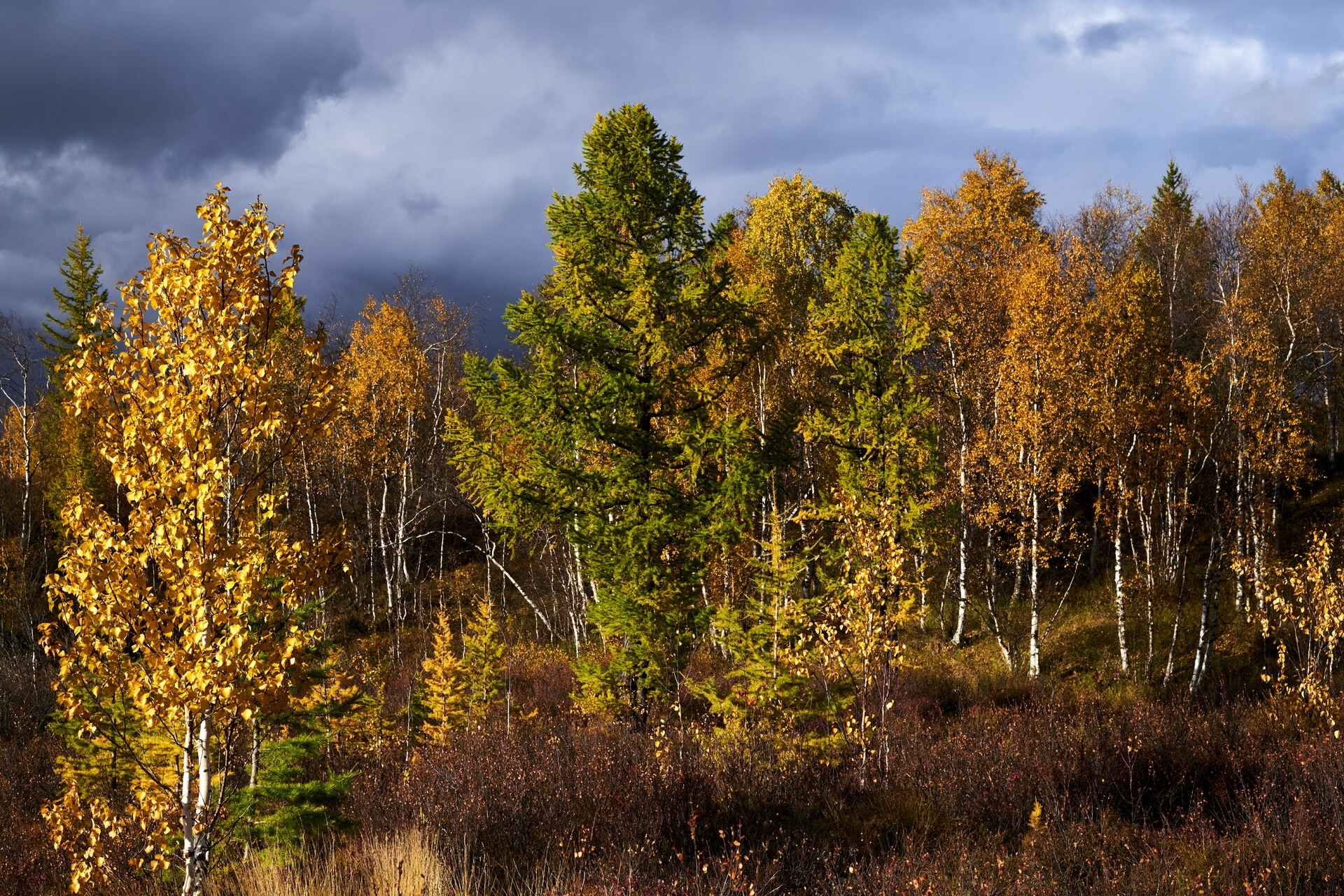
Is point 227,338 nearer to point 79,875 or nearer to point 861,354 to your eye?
point 79,875

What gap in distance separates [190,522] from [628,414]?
7.33 m

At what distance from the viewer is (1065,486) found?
1706 cm

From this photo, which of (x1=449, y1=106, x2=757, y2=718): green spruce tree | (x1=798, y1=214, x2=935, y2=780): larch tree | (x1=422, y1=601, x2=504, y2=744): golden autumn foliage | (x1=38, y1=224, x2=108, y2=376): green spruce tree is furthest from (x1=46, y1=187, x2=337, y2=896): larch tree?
(x1=38, y1=224, x2=108, y2=376): green spruce tree

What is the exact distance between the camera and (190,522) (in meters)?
5.58

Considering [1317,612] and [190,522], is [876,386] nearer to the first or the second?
[1317,612]

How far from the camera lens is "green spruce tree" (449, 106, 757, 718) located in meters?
11.7

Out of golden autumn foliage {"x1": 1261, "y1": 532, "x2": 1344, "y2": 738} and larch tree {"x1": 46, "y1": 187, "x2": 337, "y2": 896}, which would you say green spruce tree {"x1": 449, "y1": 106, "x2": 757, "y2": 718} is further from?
golden autumn foliage {"x1": 1261, "y1": 532, "x2": 1344, "y2": 738}

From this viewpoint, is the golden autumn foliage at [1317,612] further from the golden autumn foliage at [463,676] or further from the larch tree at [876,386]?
the golden autumn foliage at [463,676]

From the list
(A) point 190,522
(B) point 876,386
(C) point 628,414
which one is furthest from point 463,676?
(A) point 190,522

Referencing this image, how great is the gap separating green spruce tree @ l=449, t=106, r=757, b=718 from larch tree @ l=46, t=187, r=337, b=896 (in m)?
5.79

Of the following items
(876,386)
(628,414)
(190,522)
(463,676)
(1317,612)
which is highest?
(876,386)

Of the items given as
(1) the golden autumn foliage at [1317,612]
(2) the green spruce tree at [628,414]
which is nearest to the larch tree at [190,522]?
(2) the green spruce tree at [628,414]

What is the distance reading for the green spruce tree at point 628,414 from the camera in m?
11.7

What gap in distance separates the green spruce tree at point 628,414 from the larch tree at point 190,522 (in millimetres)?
5787
